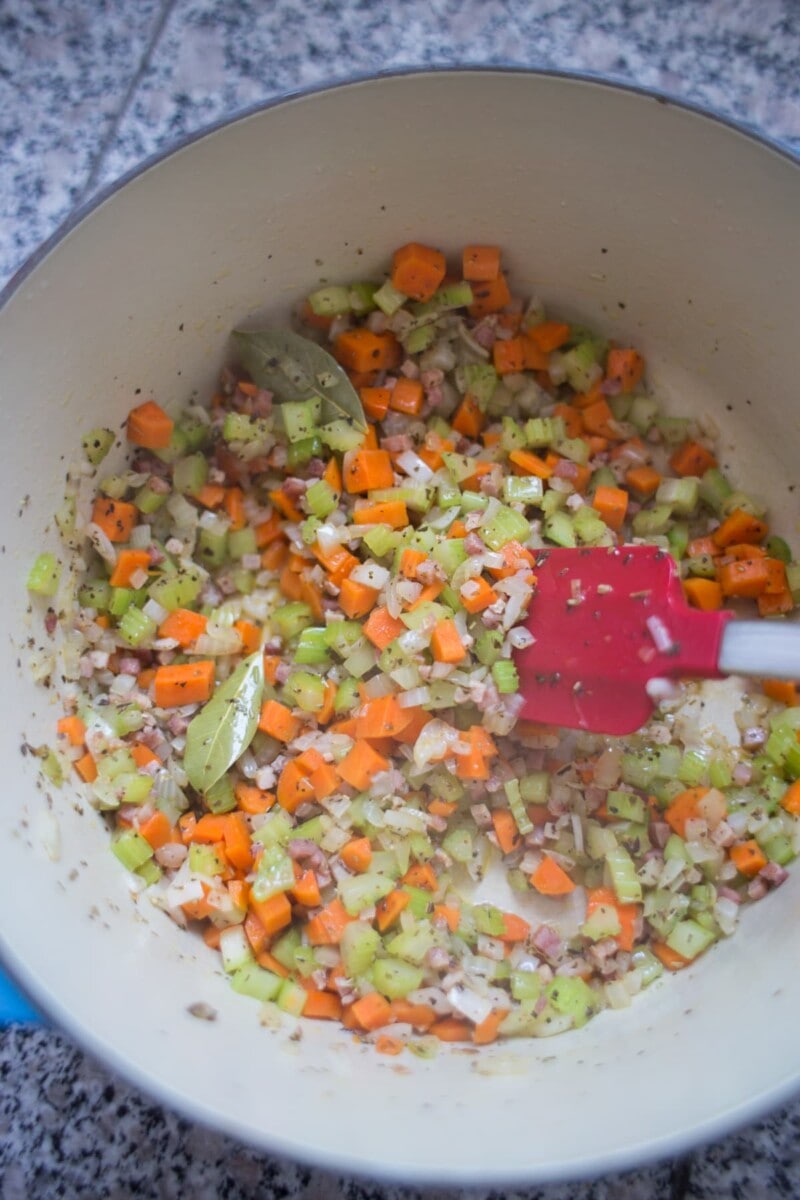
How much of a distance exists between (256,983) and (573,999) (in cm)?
44

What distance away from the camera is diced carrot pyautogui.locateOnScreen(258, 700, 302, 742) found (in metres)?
1.46

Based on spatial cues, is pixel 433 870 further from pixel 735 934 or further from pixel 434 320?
pixel 434 320

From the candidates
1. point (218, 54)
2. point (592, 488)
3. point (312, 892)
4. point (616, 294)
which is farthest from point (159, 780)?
point (218, 54)

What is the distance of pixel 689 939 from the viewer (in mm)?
1379

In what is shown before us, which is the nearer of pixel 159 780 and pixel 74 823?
pixel 74 823

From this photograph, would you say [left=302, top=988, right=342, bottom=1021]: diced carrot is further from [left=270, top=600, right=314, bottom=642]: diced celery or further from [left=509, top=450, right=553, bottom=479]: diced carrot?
[left=509, top=450, right=553, bottom=479]: diced carrot

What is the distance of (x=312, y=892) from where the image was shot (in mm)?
1361

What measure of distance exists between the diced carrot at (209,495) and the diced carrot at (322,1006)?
744 mm

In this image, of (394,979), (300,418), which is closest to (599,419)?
(300,418)

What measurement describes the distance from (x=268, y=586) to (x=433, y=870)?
519mm

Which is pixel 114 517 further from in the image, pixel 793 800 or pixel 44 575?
pixel 793 800

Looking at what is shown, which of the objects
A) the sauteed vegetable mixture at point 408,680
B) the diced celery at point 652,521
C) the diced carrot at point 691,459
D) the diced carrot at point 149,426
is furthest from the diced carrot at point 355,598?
the diced carrot at point 691,459

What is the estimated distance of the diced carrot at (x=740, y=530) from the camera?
5.08 ft

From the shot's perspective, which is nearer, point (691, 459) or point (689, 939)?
point (689, 939)
